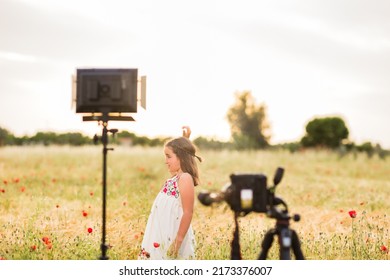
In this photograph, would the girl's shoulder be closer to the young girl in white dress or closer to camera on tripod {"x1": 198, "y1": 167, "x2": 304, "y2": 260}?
the young girl in white dress

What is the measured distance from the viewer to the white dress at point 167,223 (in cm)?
360

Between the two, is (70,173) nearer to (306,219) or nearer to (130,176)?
(130,176)

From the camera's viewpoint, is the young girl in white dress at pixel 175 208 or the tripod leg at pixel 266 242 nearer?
the tripod leg at pixel 266 242

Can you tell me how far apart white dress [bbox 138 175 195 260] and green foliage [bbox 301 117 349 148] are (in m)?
26.1

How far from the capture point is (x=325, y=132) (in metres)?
30.3

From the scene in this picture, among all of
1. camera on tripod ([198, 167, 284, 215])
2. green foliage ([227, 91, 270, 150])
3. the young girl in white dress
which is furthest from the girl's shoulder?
green foliage ([227, 91, 270, 150])

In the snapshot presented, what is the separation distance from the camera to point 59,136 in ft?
54.6

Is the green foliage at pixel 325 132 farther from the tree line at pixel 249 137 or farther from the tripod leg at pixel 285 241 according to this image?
the tripod leg at pixel 285 241

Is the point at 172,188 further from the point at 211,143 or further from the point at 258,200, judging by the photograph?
the point at 211,143

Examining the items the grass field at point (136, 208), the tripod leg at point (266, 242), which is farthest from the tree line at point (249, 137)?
the tripod leg at point (266, 242)

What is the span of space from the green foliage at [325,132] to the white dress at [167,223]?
A: 26.1 meters

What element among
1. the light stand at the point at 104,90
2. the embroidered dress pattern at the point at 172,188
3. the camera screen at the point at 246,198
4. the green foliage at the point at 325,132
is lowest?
the green foliage at the point at 325,132

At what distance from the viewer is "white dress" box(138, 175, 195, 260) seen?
11.8ft
